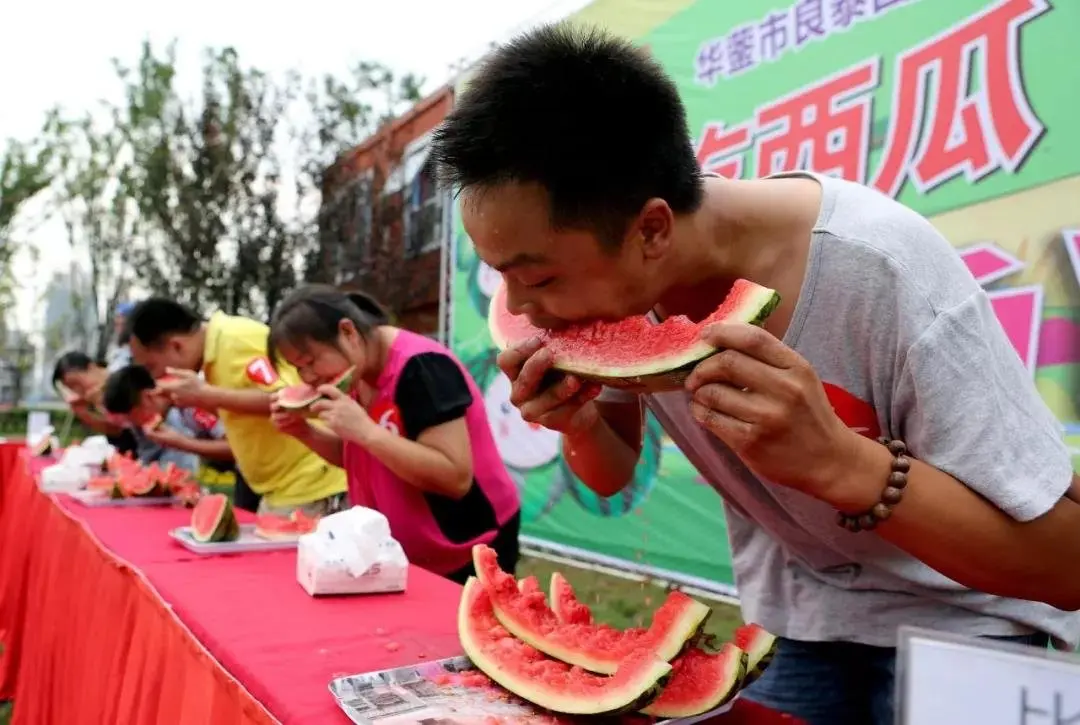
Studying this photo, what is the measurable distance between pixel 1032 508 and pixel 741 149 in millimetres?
3954

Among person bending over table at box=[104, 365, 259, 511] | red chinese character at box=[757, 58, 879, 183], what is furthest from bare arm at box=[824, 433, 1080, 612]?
person bending over table at box=[104, 365, 259, 511]

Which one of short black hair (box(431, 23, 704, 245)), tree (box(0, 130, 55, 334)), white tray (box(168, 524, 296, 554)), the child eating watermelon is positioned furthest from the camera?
tree (box(0, 130, 55, 334))

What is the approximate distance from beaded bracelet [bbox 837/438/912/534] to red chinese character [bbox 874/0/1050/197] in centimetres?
293

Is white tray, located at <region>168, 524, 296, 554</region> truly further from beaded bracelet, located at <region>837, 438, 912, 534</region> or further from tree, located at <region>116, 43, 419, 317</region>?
tree, located at <region>116, 43, 419, 317</region>

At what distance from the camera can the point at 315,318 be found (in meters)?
3.04

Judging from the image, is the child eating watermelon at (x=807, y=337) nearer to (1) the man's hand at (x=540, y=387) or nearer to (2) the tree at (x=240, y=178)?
(1) the man's hand at (x=540, y=387)

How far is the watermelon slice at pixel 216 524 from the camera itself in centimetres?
259

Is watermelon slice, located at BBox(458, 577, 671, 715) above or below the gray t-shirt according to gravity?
below

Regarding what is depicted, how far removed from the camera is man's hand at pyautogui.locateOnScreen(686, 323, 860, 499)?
99 centimetres

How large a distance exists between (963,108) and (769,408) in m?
3.34

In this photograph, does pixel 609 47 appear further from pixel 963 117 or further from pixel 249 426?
pixel 249 426

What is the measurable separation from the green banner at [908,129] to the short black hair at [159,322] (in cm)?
308

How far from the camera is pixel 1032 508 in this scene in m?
1.14

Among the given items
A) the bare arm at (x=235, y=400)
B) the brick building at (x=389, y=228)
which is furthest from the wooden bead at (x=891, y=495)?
the brick building at (x=389, y=228)
